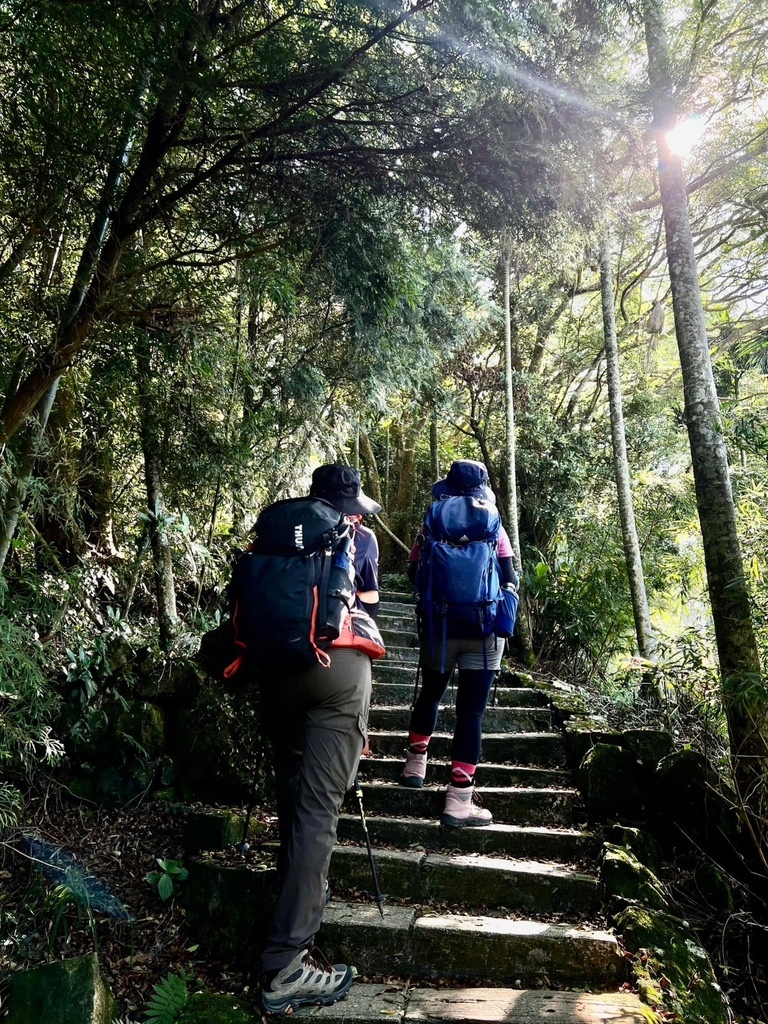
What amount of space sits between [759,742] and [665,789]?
2.29ft

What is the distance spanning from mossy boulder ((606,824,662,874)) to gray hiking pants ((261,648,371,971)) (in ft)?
5.92

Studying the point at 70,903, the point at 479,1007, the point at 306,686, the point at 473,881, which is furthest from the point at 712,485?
the point at 70,903

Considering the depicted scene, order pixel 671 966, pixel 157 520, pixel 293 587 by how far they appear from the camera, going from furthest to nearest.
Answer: pixel 157 520 < pixel 671 966 < pixel 293 587

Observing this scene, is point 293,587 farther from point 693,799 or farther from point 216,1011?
point 693,799

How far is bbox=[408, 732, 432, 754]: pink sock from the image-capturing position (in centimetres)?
381

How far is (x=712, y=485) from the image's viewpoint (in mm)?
3701

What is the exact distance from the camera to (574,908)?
305 centimetres

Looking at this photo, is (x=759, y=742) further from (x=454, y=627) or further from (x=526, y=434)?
(x=526, y=434)

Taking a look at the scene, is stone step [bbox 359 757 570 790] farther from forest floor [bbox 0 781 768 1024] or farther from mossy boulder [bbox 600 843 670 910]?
mossy boulder [bbox 600 843 670 910]

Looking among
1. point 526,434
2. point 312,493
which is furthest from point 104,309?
point 526,434

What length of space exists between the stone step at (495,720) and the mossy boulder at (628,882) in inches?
63.0

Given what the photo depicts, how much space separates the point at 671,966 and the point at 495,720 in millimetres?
2190

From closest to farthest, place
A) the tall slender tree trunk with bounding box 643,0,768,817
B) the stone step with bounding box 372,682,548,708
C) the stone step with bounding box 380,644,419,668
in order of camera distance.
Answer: the tall slender tree trunk with bounding box 643,0,768,817, the stone step with bounding box 372,682,548,708, the stone step with bounding box 380,644,419,668

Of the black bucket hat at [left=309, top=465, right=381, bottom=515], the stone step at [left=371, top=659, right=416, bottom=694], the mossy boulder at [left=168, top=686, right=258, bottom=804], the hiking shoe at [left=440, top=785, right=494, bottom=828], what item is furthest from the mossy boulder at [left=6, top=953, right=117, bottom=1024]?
the stone step at [left=371, top=659, right=416, bottom=694]
